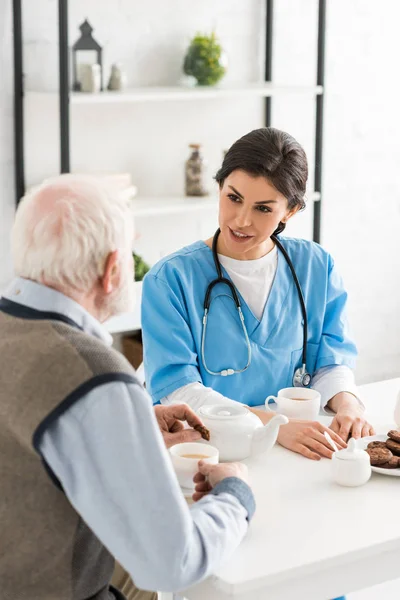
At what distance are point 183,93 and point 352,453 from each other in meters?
2.00

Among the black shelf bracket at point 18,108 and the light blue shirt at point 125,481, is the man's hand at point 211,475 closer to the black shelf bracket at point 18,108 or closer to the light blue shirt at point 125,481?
the light blue shirt at point 125,481

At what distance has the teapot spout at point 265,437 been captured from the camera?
1774 mm

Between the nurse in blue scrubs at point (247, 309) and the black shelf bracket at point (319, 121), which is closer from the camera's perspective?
the nurse in blue scrubs at point (247, 309)

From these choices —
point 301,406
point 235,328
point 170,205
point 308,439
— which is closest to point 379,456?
point 308,439

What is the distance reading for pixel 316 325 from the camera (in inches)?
92.1

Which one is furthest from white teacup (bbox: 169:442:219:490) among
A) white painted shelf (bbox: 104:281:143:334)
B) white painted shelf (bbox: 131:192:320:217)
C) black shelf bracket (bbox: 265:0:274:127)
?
black shelf bracket (bbox: 265:0:274:127)

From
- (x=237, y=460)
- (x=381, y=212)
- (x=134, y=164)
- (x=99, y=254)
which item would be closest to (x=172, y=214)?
(x=134, y=164)

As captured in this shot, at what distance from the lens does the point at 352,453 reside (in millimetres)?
1736

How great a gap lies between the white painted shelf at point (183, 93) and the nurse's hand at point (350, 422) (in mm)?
1545

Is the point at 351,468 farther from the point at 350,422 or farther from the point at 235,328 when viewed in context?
the point at 235,328

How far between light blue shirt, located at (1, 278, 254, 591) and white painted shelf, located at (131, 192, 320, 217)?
84.6 inches

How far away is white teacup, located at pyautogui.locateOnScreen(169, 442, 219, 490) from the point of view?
1.65 m

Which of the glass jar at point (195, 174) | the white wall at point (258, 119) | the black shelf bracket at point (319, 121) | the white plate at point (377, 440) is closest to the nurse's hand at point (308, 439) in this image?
the white plate at point (377, 440)

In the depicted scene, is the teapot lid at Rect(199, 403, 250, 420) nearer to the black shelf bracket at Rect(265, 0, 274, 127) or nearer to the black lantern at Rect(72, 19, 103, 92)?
the black lantern at Rect(72, 19, 103, 92)
